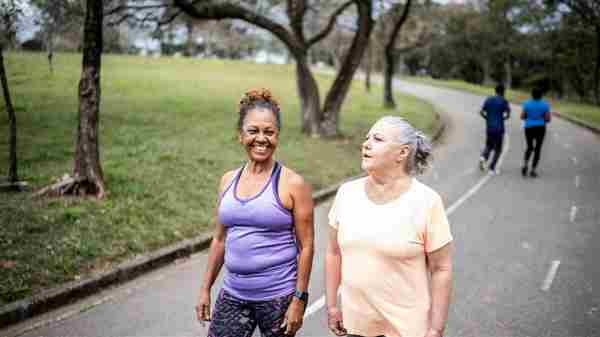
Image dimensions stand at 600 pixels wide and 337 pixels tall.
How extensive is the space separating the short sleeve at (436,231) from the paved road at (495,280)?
2934mm

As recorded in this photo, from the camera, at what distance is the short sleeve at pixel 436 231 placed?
2.71m

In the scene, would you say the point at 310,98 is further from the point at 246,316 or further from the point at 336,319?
the point at 336,319

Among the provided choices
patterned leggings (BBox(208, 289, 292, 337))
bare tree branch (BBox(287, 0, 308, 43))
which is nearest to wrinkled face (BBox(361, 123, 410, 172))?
patterned leggings (BBox(208, 289, 292, 337))

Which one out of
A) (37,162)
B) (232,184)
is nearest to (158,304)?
(232,184)

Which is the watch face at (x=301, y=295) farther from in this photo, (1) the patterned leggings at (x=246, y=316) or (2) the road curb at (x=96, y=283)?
(2) the road curb at (x=96, y=283)

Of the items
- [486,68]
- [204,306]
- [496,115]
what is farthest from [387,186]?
[486,68]

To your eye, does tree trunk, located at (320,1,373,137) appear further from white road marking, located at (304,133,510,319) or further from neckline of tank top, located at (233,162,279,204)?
neckline of tank top, located at (233,162,279,204)

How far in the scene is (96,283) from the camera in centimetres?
647

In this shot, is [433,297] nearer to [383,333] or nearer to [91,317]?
[383,333]

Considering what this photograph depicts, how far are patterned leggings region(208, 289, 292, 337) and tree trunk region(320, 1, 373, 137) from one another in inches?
581

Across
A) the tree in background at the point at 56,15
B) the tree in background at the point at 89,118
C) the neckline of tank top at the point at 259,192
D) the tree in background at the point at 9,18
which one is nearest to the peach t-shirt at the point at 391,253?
the neckline of tank top at the point at 259,192

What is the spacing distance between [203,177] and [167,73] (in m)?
29.4

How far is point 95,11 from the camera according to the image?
29.5 ft

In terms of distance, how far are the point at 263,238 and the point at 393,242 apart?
0.79m
